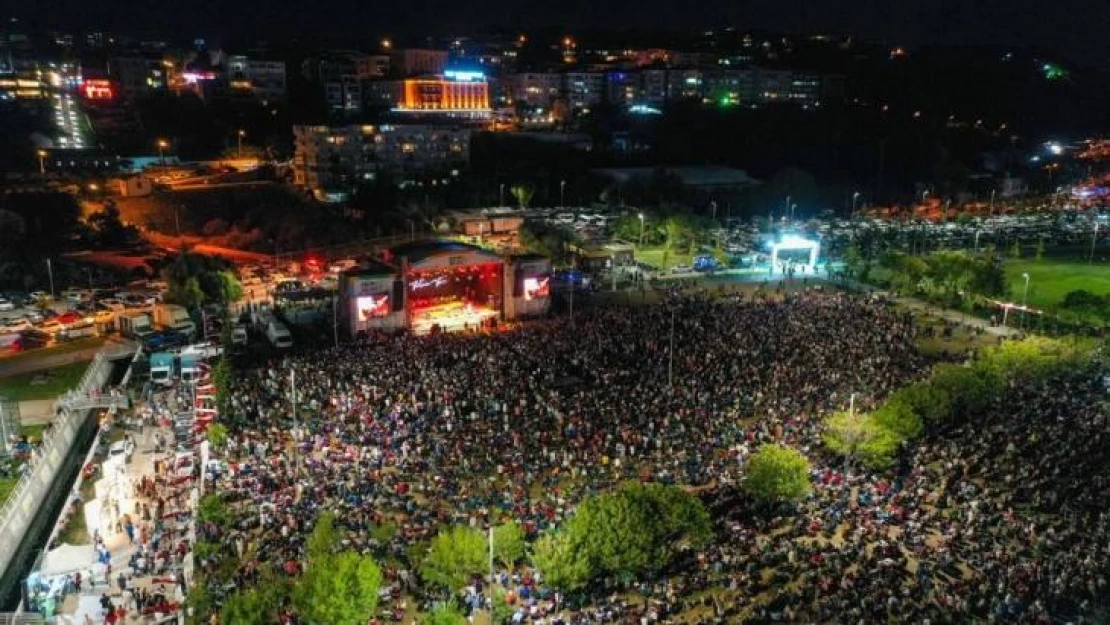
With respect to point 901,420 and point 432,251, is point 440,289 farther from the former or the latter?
point 901,420

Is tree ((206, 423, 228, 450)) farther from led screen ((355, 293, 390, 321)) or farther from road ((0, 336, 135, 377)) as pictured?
road ((0, 336, 135, 377))

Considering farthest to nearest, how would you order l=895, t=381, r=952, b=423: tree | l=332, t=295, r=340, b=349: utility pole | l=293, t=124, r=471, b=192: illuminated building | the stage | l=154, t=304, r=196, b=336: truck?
l=293, t=124, r=471, b=192: illuminated building < the stage < l=154, t=304, r=196, b=336: truck < l=332, t=295, r=340, b=349: utility pole < l=895, t=381, r=952, b=423: tree

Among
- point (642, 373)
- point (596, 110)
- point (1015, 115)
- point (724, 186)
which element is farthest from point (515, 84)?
point (642, 373)

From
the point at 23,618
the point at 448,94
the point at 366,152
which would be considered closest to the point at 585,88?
the point at 448,94

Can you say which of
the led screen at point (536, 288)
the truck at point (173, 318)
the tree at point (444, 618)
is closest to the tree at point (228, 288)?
the truck at point (173, 318)

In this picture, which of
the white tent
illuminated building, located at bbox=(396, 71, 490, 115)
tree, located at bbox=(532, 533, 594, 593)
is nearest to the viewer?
tree, located at bbox=(532, 533, 594, 593)

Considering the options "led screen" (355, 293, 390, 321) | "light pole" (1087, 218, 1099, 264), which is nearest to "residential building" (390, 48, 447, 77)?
"light pole" (1087, 218, 1099, 264)
